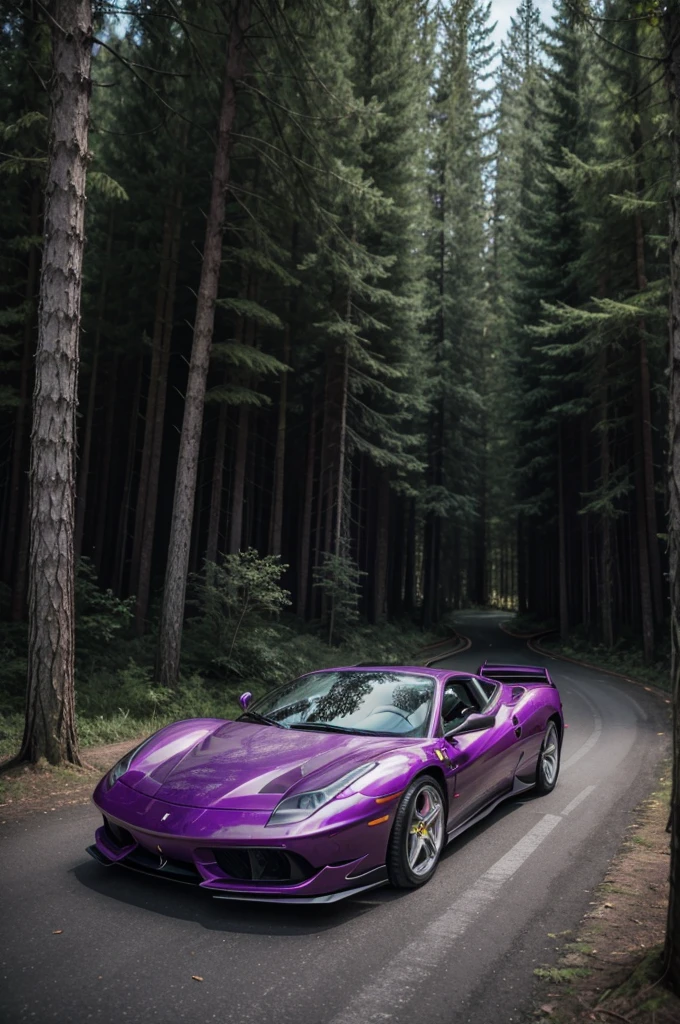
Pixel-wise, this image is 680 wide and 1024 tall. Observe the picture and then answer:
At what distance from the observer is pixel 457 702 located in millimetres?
5621

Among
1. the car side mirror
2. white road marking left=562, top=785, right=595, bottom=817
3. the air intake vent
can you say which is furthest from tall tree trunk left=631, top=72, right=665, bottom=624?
the air intake vent

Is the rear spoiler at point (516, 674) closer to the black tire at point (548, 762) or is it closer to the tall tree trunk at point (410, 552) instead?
the black tire at point (548, 762)

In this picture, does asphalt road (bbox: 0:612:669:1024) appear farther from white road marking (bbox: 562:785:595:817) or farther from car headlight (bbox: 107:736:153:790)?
white road marking (bbox: 562:785:595:817)

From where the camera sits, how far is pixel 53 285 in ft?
24.5

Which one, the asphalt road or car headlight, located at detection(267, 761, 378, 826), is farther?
car headlight, located at detection(267, 761, 378, 826)

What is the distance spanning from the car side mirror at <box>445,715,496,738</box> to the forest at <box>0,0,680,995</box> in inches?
84.9

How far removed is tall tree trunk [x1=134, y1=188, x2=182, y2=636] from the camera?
18.3 m

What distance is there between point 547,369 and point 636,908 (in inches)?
1137

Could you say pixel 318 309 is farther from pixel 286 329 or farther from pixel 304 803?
pixel 304 803

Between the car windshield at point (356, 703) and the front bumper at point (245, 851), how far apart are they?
1041 mm

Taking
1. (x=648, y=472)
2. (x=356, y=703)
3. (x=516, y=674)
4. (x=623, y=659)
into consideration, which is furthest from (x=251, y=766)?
(x=623, y=659)

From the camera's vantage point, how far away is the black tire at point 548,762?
671 centimetres

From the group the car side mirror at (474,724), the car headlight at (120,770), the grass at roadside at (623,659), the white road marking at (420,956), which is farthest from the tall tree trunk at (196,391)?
the grass at roadside at (623,659)

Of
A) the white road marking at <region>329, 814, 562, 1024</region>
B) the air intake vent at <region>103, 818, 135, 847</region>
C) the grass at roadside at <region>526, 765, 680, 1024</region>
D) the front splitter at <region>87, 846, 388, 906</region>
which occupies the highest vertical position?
the air intake vent at <region>103, 818, 135, 847</region>
